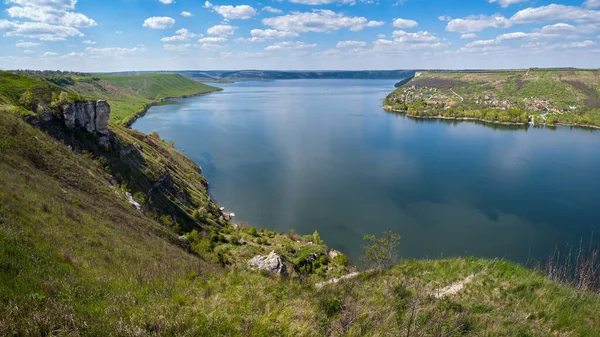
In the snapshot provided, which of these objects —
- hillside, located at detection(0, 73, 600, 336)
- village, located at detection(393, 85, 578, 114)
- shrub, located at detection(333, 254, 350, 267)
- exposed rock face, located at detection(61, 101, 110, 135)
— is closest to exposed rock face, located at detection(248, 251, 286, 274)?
shrub, located at detection(333, 254, 350, 267)

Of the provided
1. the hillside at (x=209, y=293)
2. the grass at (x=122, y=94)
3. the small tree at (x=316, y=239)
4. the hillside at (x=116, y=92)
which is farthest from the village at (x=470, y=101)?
the hillside at (x=209, y=293)

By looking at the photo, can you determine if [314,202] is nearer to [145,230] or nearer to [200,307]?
[145,230]

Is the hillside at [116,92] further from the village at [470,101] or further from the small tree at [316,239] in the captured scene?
the village at [470,101]

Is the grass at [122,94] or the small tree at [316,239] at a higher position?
the grass at [122,94]

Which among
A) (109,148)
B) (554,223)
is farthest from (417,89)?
(109,148)

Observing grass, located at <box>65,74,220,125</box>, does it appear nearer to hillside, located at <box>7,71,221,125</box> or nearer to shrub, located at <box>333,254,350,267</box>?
hillside, located at <box>7,71,221,125</box>

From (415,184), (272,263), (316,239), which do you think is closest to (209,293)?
(272,263)

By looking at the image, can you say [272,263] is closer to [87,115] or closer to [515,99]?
[87,115]

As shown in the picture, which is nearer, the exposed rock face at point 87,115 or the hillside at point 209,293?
the hillside at point 209,293
